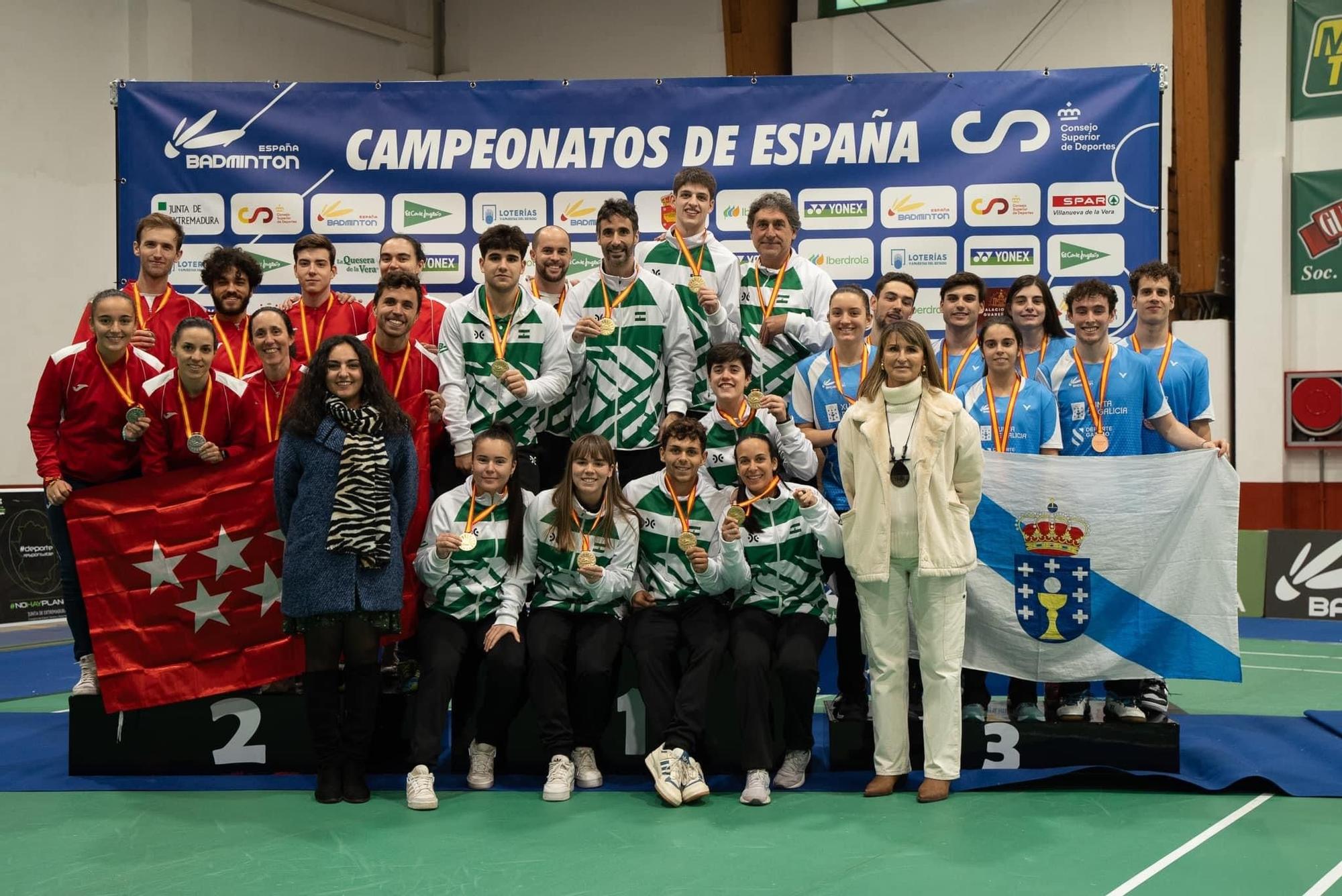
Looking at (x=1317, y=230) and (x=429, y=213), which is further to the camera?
(x=1317, y=230)

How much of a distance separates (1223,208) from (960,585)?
32.2ft

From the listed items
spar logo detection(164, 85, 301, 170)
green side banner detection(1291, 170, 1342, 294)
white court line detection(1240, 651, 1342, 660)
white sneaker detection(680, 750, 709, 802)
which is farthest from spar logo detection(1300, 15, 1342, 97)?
white sneaker detection(680, 750, 709, 802)

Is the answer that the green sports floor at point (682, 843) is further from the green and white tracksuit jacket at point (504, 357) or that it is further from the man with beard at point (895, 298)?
the man with beard at point (895, 298)

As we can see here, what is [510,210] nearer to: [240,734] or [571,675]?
[571,675]

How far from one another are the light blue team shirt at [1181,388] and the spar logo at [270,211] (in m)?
5.03

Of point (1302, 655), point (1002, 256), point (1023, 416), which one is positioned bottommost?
point (1302, 655)

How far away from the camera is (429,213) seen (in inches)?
306

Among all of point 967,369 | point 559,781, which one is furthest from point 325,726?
point 967,369

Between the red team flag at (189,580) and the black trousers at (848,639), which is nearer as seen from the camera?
the red team flag at (189,580)

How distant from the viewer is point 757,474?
199 inches

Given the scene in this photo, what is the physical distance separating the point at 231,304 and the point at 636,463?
2107mm

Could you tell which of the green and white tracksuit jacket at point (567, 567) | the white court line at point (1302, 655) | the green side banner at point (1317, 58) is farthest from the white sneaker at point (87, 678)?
the green side banner at point (1317, 58)

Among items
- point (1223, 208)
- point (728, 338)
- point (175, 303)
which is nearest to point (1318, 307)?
point (1223, 208)

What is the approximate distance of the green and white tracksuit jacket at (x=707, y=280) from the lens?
5910 millimetres
